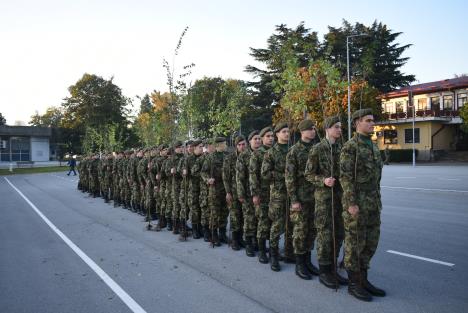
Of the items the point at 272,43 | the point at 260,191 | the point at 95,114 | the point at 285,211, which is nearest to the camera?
the point at 285,211

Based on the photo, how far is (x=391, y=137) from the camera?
4994 centimetres

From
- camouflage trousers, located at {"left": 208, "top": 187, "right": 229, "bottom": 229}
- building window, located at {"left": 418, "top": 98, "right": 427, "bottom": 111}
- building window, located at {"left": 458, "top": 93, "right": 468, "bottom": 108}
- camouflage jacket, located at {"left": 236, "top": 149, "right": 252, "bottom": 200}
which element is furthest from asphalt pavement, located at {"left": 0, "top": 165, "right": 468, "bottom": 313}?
building window, located at {"left": 418, "top": 98, "right": 427, "bottom": 111}

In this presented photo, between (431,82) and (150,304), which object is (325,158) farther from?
(431,82)

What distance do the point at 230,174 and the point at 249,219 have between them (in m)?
1.00

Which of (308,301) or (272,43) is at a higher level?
(272,43)

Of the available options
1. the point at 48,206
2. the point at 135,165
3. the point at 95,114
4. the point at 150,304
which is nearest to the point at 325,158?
the point at 150,304

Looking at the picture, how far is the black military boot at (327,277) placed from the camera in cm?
509

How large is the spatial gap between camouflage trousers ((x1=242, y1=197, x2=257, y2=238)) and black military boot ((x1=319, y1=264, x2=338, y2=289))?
1713 mm

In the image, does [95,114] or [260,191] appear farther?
[95,114]

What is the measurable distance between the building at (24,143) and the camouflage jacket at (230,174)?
204 feet

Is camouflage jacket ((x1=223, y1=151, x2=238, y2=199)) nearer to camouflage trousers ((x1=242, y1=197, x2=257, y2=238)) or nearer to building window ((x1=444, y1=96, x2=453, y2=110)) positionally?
camouflage trousers ((x1=242, y1=197, x2=257, y2=238))

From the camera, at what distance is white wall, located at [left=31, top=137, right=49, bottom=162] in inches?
2539

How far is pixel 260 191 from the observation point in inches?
256

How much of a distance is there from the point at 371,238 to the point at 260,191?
2.13 meters
